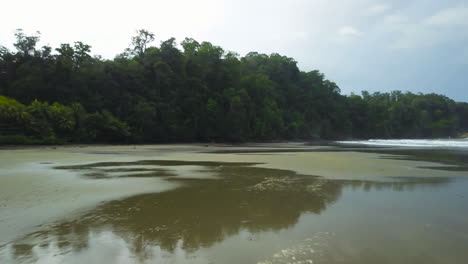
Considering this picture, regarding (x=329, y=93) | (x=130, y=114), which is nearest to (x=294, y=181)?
(x=130, y=114)

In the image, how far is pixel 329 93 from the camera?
10038 cm

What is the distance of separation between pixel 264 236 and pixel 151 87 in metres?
51.3

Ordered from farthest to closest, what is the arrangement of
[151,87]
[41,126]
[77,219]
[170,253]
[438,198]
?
[151,87]
[41,126]
[438,198]
[77,219]
[170,253]

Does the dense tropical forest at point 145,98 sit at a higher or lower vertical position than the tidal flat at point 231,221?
higher

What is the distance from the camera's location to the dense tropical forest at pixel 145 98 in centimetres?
3628

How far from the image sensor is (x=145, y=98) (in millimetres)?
49812

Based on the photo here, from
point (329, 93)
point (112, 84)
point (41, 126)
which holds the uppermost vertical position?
point (329, 93)

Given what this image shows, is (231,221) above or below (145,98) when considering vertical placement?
below

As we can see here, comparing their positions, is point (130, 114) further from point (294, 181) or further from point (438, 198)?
point (438, 198)

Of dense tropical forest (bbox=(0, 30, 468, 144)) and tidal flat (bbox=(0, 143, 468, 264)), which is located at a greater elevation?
dense tropical forest (bbox=(0, 30, 468, 144))

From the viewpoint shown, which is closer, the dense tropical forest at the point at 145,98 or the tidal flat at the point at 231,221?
the tidal flat at the point at 231,221

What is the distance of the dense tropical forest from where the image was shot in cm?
3628

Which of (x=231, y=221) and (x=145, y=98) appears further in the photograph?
(x=145, y=98)

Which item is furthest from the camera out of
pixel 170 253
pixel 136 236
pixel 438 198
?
pixel 438 198
